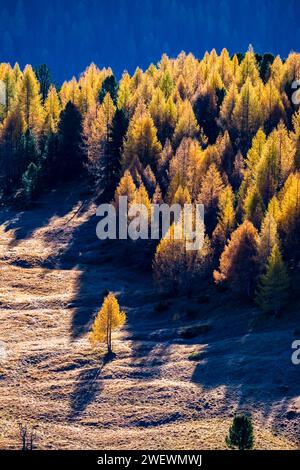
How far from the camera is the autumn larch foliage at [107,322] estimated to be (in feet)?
227

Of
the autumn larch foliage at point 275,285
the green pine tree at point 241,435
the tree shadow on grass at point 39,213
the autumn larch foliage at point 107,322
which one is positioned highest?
the tree shadow on grass at point 39,213

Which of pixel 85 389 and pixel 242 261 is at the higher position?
pixel 242 261

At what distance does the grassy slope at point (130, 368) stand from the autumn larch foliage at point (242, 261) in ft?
8.22

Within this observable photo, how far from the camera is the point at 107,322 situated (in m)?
69.2

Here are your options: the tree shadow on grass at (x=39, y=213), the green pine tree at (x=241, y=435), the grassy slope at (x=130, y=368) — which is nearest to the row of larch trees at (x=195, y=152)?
the tree shadow on grass at (x=39, y=213)

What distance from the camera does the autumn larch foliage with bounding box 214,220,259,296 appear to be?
3039 inches

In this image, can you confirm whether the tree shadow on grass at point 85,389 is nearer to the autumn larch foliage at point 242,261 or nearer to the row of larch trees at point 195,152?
the autumn larch foliage at point 242,261

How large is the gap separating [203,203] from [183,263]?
1227cm

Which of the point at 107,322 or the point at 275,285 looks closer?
the point at 107,322

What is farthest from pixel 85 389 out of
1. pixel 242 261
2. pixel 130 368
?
pixel 242 261

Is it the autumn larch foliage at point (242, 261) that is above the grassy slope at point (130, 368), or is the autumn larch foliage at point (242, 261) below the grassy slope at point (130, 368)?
above

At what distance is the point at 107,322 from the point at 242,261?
53.2 feet

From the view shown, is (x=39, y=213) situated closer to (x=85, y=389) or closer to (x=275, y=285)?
(x=275, y=285)

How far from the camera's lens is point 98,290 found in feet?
276
